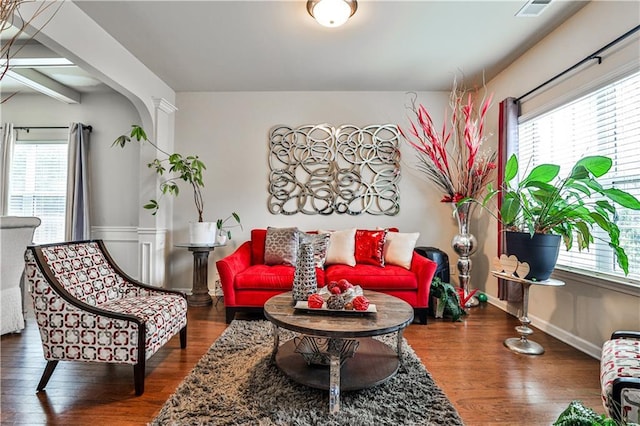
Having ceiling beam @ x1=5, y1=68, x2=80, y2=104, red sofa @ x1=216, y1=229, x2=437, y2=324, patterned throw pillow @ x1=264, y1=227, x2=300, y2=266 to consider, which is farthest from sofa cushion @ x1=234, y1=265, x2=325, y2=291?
ceiling beam @ x1=5, y1=68, x2=80, y2=104

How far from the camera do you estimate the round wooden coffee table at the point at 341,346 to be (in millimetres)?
1676

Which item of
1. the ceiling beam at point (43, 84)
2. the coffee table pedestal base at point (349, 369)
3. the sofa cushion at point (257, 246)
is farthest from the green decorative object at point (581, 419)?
the ceiling beam at point (43, 84)

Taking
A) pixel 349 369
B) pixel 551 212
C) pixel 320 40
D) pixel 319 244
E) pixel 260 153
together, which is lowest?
pixel 349 369

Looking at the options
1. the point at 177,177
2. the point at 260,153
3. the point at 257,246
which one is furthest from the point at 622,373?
the point at 177,177

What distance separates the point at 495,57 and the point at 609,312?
8.50ft

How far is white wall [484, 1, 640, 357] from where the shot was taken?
2229 mm

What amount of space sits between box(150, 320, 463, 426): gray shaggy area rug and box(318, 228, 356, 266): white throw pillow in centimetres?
141

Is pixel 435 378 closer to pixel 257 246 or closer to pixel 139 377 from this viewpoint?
pixel 139 377

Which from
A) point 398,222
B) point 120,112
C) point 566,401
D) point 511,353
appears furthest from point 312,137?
point 566,401

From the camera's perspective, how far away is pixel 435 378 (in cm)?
210

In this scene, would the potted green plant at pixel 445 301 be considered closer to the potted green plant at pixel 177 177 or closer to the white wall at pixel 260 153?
the white wall at pixel 260 153

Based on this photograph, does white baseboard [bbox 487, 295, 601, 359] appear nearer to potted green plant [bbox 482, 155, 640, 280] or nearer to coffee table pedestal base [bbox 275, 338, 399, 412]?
potted green plant [bbox 482, 155, 640, 280]

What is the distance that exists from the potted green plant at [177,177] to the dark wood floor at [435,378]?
1208mm

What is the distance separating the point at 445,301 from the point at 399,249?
70cm
